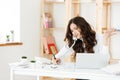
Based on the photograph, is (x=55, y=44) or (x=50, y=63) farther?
(x=55, y=44)

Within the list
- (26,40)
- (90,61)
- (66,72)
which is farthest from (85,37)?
(26,40)

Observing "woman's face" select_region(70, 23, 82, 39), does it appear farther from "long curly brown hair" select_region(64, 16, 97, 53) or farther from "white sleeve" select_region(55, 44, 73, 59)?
"white sleeve" select_region(55, 44, 73, 59)

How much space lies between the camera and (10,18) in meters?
4.29

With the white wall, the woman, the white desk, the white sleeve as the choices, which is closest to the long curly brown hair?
the woman

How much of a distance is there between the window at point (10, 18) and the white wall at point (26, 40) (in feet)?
0.29

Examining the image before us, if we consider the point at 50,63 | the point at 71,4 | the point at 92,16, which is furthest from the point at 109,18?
the point at 50,63

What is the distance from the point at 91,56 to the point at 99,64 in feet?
0.47

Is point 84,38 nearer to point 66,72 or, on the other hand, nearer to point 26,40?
point 66,72

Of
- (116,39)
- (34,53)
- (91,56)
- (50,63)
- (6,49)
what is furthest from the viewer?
(34,53)

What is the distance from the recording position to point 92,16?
14.7 ft

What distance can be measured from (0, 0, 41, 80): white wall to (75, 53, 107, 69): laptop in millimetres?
1614

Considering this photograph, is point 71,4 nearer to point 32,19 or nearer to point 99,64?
point 32,19

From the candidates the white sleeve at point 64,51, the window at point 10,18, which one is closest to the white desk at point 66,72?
the white sleeve at point 64,51

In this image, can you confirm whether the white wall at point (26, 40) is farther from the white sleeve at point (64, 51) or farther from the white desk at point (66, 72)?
the white desk at point (66, 72)
